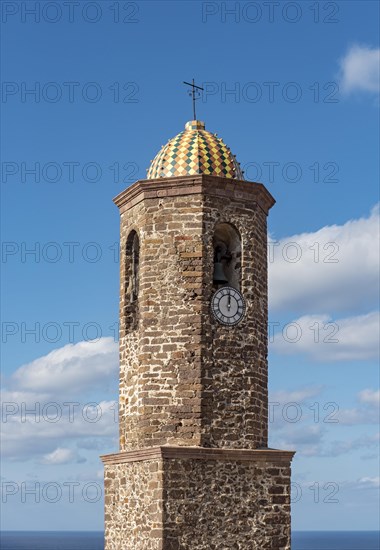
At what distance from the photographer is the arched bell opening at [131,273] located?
17.6 m

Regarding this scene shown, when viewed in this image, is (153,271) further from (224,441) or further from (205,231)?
(224,441)

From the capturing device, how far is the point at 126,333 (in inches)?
687

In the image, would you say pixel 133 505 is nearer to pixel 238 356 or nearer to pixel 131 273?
pixel 238 356

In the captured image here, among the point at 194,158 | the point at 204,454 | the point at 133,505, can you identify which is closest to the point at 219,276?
the point at 194,158

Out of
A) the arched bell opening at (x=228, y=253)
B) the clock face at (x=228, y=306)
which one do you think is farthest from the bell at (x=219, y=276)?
the clock face at (x=228, y=306)

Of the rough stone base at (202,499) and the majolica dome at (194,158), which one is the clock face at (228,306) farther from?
the rough stone base at (202,499)

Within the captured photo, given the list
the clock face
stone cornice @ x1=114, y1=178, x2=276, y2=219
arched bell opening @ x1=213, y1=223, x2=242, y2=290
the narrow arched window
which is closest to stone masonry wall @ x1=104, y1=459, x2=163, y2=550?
the clock face

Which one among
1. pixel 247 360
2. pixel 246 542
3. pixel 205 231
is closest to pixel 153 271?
pixel 205 231

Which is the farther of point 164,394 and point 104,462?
point 104,462

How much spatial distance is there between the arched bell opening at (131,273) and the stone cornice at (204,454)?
249 centimetres

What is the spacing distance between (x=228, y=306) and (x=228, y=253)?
1074mm

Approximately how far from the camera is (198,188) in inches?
662

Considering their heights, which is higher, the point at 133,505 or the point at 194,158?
the point at 194,158

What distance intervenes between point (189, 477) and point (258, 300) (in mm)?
3350
